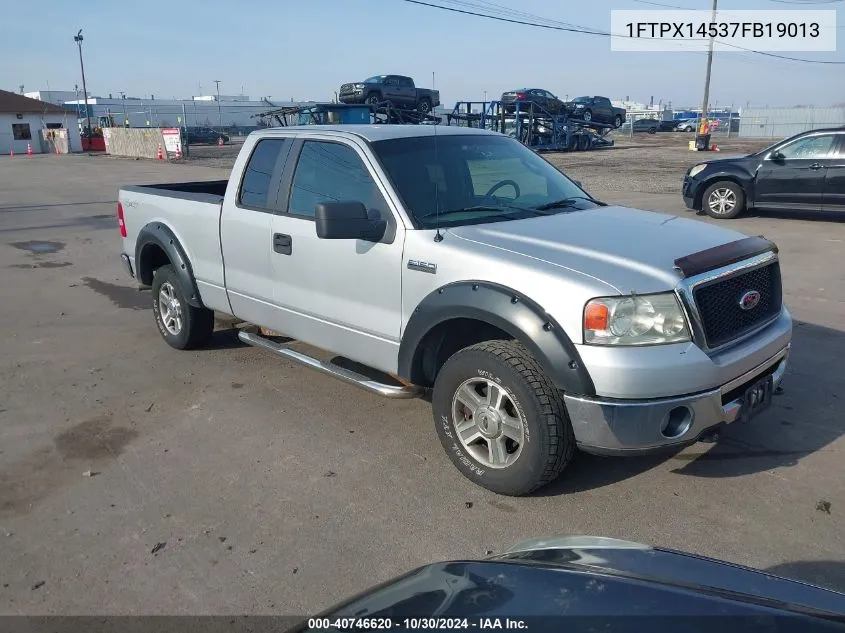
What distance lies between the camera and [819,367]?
17.9 ft

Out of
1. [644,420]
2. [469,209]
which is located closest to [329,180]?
[469,209]

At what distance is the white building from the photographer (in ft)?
181

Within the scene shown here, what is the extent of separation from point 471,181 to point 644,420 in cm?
203

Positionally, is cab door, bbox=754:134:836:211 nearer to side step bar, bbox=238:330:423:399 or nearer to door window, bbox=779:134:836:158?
door window, bbox=779:134:836:158

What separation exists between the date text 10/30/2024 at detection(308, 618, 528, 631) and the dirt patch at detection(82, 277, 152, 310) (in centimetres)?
686

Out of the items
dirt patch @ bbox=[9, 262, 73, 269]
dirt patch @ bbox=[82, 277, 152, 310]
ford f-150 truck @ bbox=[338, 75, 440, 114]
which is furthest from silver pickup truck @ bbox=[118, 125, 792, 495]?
ford f-150 truck @ bbox=[338, 75, 440, 114]

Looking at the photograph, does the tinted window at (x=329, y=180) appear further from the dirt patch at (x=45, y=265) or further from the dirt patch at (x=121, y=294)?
the dirt patch at (x=45, y=265)

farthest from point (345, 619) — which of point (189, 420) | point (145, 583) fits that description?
point (189, 420)

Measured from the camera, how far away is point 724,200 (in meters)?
12.9

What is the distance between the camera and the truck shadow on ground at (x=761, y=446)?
3965 millimetres

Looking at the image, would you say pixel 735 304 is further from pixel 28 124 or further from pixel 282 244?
pixel 28 124

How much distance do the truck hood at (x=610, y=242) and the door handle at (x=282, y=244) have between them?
127 centimetres

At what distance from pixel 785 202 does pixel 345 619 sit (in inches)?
500

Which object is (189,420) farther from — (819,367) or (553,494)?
(819,367)
